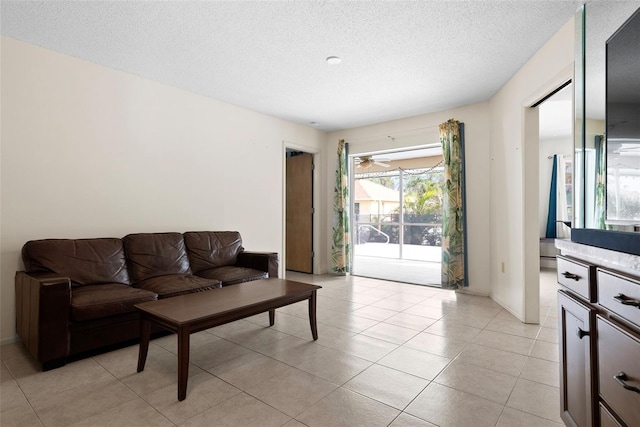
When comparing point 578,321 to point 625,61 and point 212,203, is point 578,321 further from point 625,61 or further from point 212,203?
point 212,203

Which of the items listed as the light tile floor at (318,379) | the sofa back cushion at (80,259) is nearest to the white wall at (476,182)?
the light tile floor at (318,379)

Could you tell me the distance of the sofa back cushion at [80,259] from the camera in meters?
2.65

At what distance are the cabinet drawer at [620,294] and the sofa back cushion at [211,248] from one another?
11.6 feet

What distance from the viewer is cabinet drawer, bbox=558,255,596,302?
4.10 feet

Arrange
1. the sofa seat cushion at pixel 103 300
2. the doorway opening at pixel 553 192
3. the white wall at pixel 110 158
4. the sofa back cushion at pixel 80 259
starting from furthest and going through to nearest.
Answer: the doorway opening at pixel 553 192 → the white wall at pixel 110 158 → the sofa back cushion at pixel 80 259 → the sofa seat cushion at pixel 103 300

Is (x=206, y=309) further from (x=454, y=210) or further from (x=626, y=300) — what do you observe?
(x=454, y=210)

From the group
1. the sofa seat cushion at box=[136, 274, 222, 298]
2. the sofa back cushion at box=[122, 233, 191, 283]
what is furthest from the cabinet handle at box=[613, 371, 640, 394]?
the sofa back cushion at box=[122, 233, 191, 283]

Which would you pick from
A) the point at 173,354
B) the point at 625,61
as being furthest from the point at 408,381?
the point at 625,61

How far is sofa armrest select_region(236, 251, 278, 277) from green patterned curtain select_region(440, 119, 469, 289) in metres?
2.46

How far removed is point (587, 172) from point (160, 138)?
159 inches

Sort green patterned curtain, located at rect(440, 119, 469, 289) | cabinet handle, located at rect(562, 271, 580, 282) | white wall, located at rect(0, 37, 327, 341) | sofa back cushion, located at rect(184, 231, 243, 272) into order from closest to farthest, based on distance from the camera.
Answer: cabinet handle, located at rect(562, 271, 580, 282) < white wall, located at rect(0, 37, 327, 341) < sofa back cushion, located at rect(184, 231, 243, 272) < green patterned curtain, located at rect(440, 119, 469, 289)

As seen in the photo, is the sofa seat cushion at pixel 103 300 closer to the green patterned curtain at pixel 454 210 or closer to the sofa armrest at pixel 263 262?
the sofa armrest at pixel 263 262

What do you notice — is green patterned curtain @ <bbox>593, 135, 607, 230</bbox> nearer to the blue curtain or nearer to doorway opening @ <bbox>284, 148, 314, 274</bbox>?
doorway opening @ <bbox>284, 148, 314, 274</bbox>

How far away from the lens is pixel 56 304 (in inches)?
87.7
